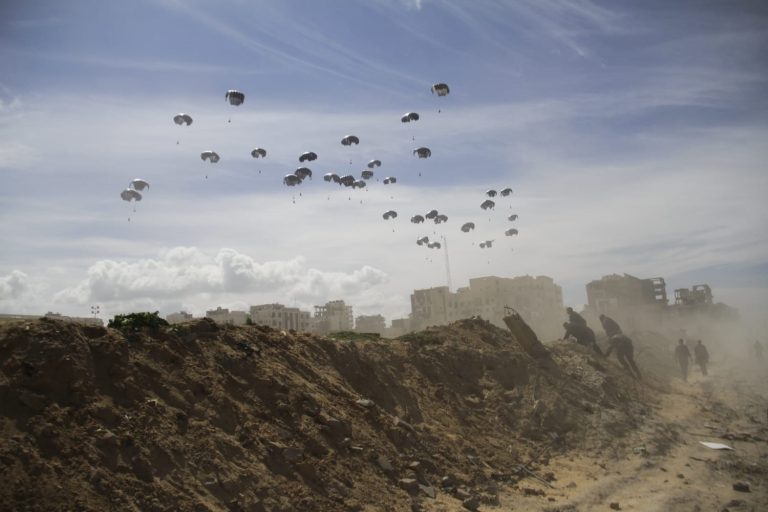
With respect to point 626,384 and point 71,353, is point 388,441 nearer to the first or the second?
point 71,353

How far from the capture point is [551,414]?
17.5 m

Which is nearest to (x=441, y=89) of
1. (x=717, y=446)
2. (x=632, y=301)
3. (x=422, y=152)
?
(x=422, y=152)

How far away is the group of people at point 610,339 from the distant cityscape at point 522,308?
31.1 m

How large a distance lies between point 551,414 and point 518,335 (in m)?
5.94

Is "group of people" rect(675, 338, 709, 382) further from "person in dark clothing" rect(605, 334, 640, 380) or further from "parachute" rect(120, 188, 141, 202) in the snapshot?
"parachute" rect(120, 188, 141, 202)

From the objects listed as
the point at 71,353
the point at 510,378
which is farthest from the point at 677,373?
the point at 71,353

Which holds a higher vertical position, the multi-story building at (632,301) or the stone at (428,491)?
the multi-story building at (632,301)

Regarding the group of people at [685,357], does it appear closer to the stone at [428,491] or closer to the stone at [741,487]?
the stone at [741,487]

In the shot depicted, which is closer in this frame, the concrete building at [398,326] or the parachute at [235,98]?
the parachute at [235,98]

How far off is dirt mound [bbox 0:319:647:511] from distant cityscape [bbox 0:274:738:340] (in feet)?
155

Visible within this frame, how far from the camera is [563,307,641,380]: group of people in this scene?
27.0m

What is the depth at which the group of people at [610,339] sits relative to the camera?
27.0 metres

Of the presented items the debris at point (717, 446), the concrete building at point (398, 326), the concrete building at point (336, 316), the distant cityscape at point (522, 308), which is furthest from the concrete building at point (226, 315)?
the debris at point (717, 446)

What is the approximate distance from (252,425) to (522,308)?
83.4 metres
